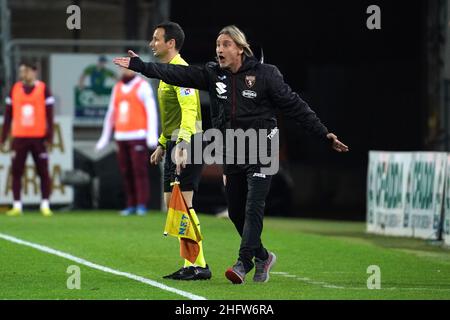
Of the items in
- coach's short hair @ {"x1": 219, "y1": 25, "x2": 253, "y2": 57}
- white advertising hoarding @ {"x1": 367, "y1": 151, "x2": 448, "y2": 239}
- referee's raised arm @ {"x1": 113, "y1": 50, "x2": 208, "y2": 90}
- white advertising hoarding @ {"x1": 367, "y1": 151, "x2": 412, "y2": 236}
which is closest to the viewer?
referee's raised arm @ {"x1": 113, "y1": 50, "x2": 208, "y2": 90}

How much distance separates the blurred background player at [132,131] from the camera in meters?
22.9

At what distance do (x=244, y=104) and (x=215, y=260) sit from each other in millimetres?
3036

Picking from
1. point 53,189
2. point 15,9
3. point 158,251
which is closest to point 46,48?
point 15,9

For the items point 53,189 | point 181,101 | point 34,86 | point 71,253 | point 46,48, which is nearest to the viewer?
point 181,101

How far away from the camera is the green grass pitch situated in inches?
457

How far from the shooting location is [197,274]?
1258cm

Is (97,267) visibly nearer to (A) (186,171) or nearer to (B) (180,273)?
(B) (180,273)

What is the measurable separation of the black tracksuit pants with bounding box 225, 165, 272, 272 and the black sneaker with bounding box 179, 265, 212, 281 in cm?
51

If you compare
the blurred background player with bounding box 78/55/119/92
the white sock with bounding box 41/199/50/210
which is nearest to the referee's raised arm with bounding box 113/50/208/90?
the white sock with bounding box 41/199/50/210

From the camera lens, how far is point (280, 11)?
1316 inches

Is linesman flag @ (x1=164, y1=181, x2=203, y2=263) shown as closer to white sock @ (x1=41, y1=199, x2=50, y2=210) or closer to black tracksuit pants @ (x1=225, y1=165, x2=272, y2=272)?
black tracksuit pants @ (x1=225, y1=165, x2=272, y2=272)

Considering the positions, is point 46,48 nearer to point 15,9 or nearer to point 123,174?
point 15,9

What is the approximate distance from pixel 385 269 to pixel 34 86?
32.3 feet

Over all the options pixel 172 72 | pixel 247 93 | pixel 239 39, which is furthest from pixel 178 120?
pixel 239 39
